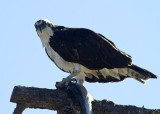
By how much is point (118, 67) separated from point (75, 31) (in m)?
1.29

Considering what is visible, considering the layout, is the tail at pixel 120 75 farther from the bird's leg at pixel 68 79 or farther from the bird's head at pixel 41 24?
the bird's head at pixel 41 24

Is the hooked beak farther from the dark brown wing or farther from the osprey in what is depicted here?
the dark brown wing

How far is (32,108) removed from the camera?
650cm

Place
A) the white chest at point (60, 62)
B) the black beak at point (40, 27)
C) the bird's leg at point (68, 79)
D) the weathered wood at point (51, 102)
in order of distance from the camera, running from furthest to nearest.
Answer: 1. the black beak at point (40, 27)
2. the white chest at point (60, 62)
3. the bird's leg at point (68, 79)
4. the weathered wood at point (51, 102)

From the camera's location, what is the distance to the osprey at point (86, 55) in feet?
26.5

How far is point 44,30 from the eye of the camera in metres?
8.71

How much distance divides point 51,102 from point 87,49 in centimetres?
228

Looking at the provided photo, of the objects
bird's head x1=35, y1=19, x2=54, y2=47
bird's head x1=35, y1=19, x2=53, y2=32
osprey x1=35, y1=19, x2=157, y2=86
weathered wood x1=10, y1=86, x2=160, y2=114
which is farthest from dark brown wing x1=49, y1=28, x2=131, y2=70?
weathered wood x1=10, y1=86, x2=160, y2=114

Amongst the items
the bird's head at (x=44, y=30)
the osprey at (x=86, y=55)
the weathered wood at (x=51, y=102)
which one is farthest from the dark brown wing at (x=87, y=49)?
the weathered wood at (x=51, y=102)

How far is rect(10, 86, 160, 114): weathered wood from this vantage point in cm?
639

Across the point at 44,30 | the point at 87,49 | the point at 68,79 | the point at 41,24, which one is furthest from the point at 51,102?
the point at 41,24

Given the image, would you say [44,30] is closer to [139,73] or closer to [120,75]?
[120,75]

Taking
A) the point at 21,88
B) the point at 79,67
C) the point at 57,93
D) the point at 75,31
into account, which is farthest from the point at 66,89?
the point at 75,31

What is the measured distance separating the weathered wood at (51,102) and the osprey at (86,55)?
1.27 m
